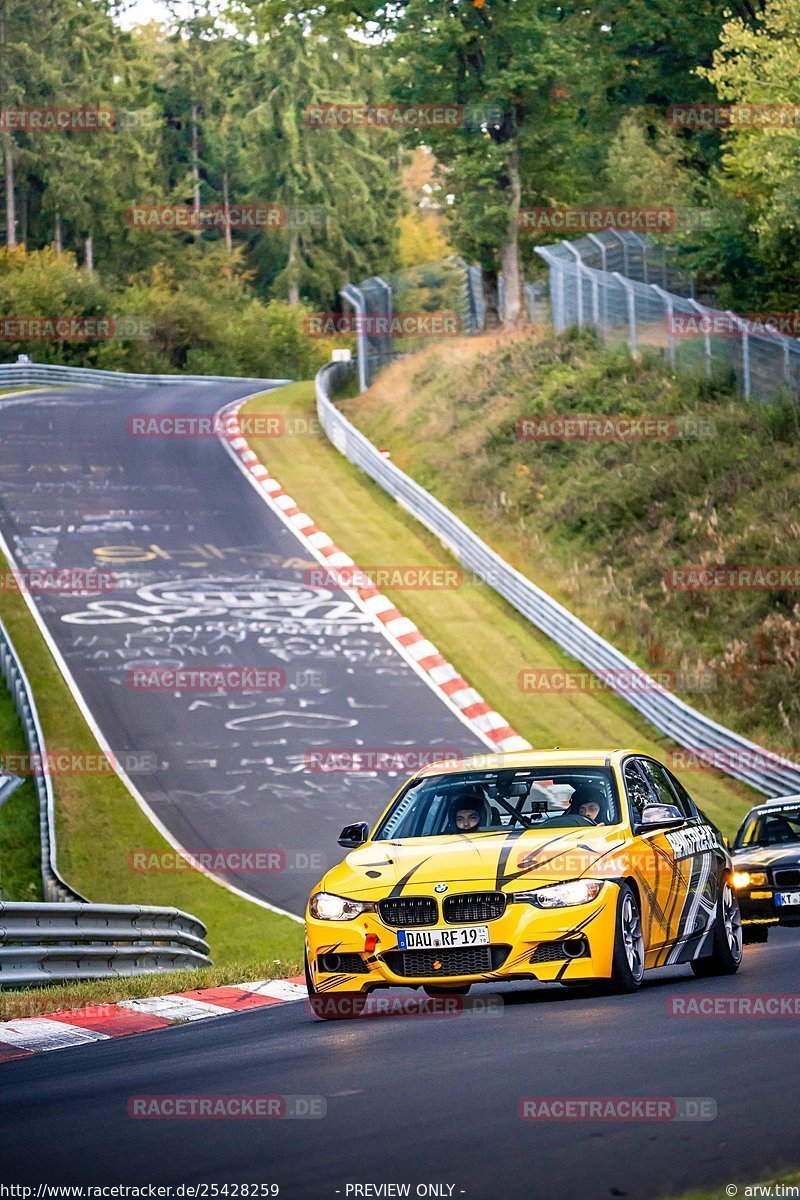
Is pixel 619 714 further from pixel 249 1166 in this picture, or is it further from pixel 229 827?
pixel 249 1166

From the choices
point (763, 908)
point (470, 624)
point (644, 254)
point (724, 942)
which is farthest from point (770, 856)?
point (644, 254)

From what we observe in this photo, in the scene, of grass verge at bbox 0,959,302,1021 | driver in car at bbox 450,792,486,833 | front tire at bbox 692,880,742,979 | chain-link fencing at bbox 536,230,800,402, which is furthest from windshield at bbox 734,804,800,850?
chain-link fencing at bbox 536,230,800,402

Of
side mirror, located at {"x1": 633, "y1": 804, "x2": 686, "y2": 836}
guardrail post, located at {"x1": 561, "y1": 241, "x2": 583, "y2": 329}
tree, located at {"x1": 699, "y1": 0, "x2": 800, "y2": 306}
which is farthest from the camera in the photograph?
guardrail post, located at {"x1": 561, "y1": 241, "x2": 583, "y2": 329}

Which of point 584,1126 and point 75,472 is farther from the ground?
point 584,1126

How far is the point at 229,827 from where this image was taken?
22500mm

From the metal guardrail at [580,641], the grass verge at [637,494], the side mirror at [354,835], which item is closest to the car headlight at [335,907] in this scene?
the side mirror at [354,835]

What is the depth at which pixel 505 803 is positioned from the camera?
11.1m

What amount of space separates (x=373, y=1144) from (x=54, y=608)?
26.3m

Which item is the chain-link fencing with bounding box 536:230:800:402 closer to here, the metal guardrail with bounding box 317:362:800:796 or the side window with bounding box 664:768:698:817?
the metal guardrail with bounding box 317:362:800:796

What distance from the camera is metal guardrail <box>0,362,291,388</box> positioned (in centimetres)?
5909

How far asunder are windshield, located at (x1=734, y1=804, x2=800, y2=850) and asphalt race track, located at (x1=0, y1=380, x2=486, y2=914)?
18.8 ft

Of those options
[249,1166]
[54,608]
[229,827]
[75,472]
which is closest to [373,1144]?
[249,1166]

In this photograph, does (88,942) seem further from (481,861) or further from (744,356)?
(744,356)

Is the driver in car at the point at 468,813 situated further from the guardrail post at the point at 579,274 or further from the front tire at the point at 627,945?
the guardrail post at the point at 579,274
